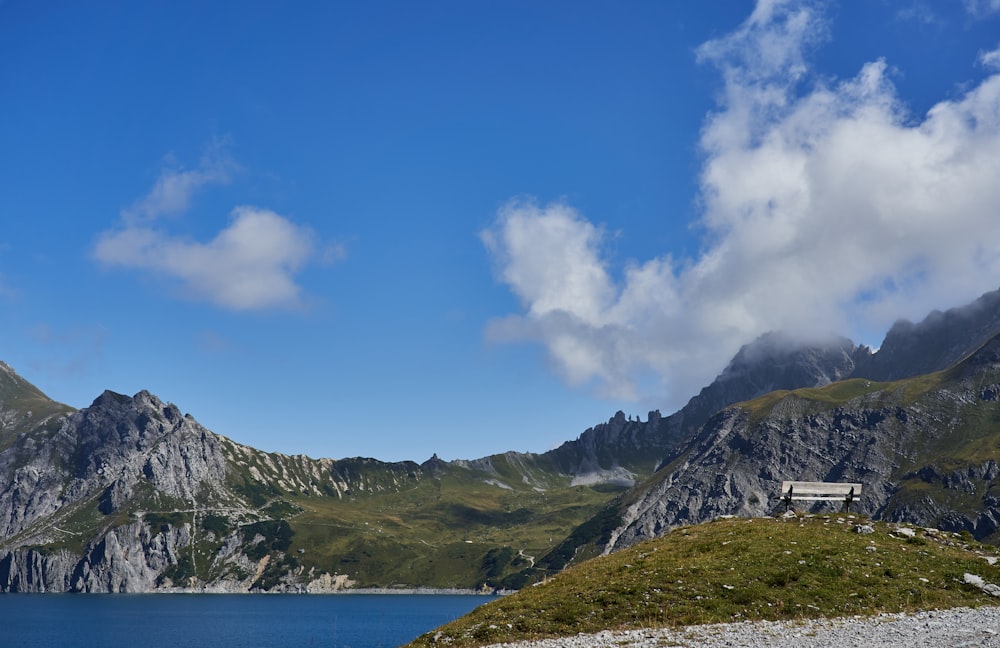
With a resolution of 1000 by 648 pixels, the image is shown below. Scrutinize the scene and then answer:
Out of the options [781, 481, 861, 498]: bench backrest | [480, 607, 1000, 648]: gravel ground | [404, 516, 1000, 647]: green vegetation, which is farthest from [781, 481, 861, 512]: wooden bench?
[480, 607, 1000, 648]: gravel ground

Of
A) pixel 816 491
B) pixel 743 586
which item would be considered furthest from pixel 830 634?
pixel 816 491

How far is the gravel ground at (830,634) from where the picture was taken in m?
27.9

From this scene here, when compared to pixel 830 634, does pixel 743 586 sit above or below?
above

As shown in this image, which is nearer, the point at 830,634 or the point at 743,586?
the point at 830,634

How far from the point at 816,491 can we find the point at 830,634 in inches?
997

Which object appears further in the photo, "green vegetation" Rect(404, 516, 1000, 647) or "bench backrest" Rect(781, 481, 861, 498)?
"bench backrest" Rect(781, 481, 861, 498)

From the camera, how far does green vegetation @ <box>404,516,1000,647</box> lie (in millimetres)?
32125

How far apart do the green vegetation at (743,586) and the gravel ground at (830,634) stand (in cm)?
98

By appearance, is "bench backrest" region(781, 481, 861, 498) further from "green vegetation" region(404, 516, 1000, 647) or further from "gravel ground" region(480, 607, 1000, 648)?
"gravel ground" region(480, 607, 1000, 648)

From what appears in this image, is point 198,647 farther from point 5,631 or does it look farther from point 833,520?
point 833,520

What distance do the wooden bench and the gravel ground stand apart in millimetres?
19686

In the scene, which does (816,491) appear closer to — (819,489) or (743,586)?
(819,489)

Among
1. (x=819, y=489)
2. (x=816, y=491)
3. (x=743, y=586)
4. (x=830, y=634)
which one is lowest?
(x=830, y=634)

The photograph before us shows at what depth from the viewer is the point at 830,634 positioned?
29.2 meters
